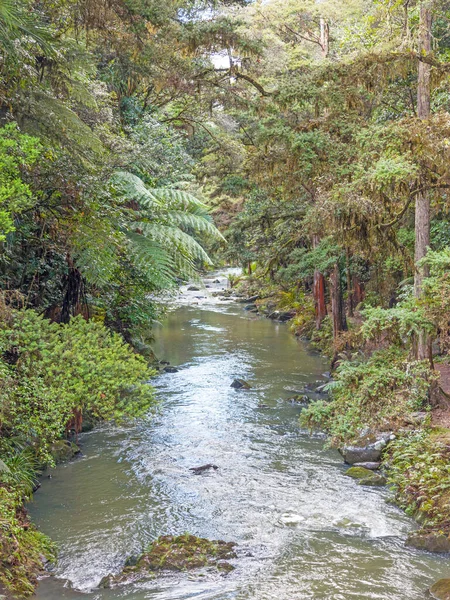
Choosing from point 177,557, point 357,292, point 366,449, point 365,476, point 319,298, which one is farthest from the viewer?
point 319,298

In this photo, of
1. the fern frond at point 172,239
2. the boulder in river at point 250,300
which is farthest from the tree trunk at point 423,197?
the boulder in river at point 250,300

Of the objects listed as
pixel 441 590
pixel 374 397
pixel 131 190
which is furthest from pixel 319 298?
pixel 441 590

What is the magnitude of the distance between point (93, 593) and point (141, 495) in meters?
2.24

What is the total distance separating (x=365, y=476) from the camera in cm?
830

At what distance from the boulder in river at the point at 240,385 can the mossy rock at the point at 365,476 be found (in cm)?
475

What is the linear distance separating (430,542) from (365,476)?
1886 mm

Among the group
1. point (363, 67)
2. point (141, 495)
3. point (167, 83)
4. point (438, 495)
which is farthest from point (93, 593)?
point (167, 83)

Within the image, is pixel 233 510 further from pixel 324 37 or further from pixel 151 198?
pixel 324 37

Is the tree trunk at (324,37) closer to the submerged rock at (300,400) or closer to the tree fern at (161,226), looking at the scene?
the tree fern at (161,226)

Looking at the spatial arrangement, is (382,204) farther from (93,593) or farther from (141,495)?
(93,593)

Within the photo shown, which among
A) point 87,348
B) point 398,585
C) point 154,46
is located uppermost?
point 154,46

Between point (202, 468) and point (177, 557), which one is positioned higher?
point (202, 468)

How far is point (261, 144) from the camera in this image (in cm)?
1276

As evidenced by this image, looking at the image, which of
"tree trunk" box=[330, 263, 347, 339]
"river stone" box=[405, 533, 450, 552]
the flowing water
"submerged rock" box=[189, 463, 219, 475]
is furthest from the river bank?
"tree trunk" box=[330, 263, 347, 339]
